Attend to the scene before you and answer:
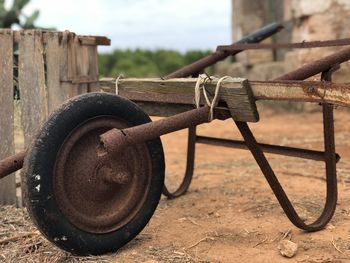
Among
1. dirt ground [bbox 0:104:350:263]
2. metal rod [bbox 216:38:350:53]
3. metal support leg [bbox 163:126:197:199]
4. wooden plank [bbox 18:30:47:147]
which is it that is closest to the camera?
dirt ground [bbox 0:104:350:263]

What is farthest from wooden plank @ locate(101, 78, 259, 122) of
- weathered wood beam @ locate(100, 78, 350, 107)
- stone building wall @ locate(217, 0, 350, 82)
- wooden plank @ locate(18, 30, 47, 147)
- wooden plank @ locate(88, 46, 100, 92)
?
stone building wall @ locate(217, 0, 350, 82)

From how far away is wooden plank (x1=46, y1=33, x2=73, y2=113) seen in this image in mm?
3754

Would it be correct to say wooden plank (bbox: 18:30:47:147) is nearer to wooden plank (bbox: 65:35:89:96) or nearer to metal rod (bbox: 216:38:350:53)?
wooden plank (bbox: 65:35:89:96)

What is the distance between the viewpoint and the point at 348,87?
2393mm

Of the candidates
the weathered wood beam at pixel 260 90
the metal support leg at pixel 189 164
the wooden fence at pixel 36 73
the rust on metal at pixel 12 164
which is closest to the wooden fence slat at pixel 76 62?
the wooden fence at pixel 36 73

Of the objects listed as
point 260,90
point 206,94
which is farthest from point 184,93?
point 260,90

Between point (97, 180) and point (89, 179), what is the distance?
44mm

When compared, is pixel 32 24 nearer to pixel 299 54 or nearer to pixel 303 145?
pixel 299 54

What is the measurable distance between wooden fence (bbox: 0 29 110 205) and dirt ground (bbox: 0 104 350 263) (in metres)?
0.65

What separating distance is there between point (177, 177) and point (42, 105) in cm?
175

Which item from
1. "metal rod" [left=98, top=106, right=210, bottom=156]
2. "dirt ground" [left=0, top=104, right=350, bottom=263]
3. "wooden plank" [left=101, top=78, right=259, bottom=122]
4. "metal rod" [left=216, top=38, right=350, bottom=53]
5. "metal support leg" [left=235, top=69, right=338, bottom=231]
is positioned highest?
"metal rod" [left=216, top=38, right=350, bottom=53]

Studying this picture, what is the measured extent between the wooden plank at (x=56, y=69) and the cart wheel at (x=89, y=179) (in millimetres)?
1191

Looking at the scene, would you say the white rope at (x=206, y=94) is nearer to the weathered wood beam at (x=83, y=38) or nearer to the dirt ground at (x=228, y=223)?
the dirt ground at (x=228, y=223)

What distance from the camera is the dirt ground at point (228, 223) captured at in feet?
9.37
